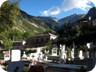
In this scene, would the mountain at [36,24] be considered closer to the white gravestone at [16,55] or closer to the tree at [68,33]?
the tree at [68,33]

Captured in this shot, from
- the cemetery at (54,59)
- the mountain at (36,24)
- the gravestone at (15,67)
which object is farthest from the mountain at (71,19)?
the gravestone at (15,67)

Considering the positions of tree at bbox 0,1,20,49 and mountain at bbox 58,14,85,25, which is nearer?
tree at bbox 0,1,20,49

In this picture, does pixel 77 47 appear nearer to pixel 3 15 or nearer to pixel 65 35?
pixel 65 35

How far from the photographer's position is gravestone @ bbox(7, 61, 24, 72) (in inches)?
163

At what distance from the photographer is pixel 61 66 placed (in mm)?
4551

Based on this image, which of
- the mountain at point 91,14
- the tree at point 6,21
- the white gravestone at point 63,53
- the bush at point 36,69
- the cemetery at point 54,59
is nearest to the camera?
the bush at point 36,69

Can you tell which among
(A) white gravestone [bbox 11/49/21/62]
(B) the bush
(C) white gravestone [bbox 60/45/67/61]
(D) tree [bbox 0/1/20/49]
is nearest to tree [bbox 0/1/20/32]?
(D) tree [bbox 0/1/20/49]

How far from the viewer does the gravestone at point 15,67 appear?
415 cm

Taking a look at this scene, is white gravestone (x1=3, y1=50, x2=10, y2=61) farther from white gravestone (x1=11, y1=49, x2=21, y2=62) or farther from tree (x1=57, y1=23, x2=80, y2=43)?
tree (x1=57, y1=23, x2=80, y2=43)

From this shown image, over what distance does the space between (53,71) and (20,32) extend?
0.96 meters

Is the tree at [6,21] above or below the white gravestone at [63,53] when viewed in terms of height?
above

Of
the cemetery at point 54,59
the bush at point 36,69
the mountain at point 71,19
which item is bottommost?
the bush at point 36,69

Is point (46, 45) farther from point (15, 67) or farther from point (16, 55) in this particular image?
point (15, 67)

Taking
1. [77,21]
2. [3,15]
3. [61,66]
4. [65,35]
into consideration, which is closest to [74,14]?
[77,21]
